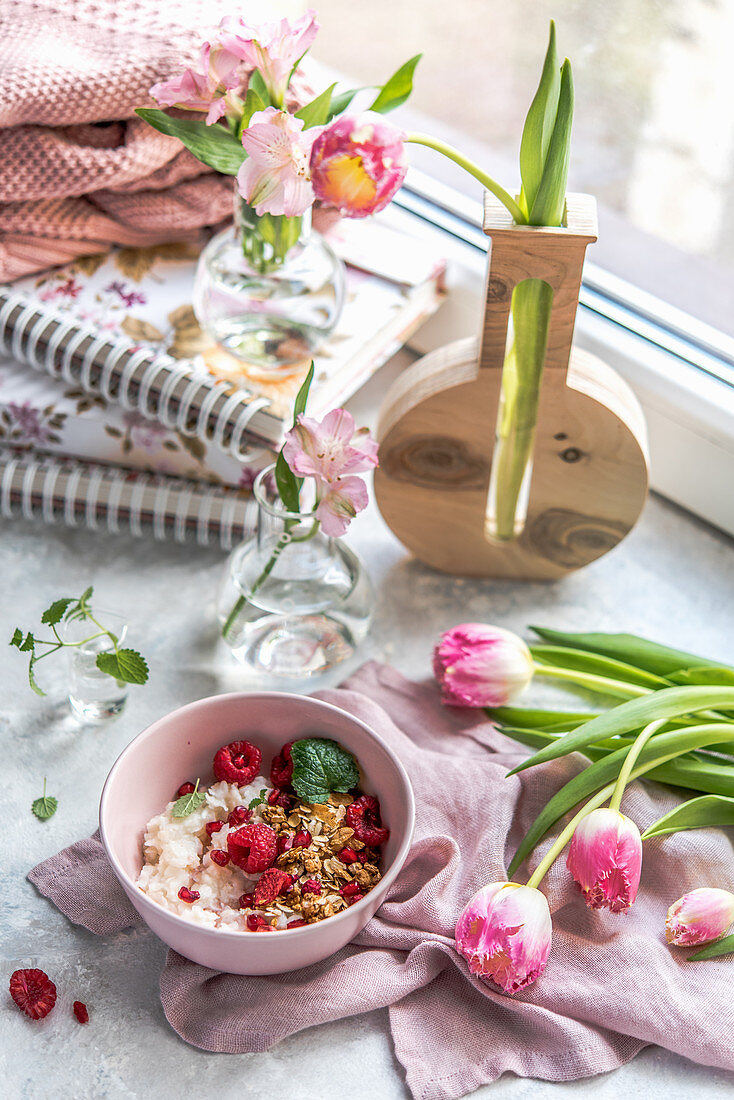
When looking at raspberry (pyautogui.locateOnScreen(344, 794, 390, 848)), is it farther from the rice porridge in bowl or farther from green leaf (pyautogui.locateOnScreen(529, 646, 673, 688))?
green leaf (pyautogui.locateOnScreen(529, 646, 673, 688))

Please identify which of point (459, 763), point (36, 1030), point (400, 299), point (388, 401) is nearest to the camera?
point (36, 1030)

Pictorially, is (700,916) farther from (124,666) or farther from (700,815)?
(124,666)

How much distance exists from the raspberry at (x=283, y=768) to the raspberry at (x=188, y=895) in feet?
0.34

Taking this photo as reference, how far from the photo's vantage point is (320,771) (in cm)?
72

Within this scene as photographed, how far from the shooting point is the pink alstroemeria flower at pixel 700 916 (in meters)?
0.69

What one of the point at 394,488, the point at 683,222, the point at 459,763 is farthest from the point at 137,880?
the point at 683,222

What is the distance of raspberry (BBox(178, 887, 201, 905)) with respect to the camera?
66cm

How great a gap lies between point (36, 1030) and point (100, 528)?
0.48 meters

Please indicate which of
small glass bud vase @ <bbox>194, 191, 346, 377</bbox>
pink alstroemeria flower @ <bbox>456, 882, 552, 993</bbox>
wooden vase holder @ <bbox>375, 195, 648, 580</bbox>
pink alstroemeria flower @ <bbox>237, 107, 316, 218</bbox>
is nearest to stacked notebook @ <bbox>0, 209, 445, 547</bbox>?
small glass bud vase @ <bbox>194, 191, 346, 377</bbox>

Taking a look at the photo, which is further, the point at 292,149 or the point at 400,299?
the point at 400,299

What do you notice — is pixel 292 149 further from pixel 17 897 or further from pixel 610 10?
pixel 610 10

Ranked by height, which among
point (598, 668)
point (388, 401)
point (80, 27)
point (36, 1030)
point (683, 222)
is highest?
point (80, 27)

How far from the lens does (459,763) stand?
2.65 feet

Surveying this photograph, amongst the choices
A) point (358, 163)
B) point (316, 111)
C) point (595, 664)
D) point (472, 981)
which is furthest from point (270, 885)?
point (316, 111)
